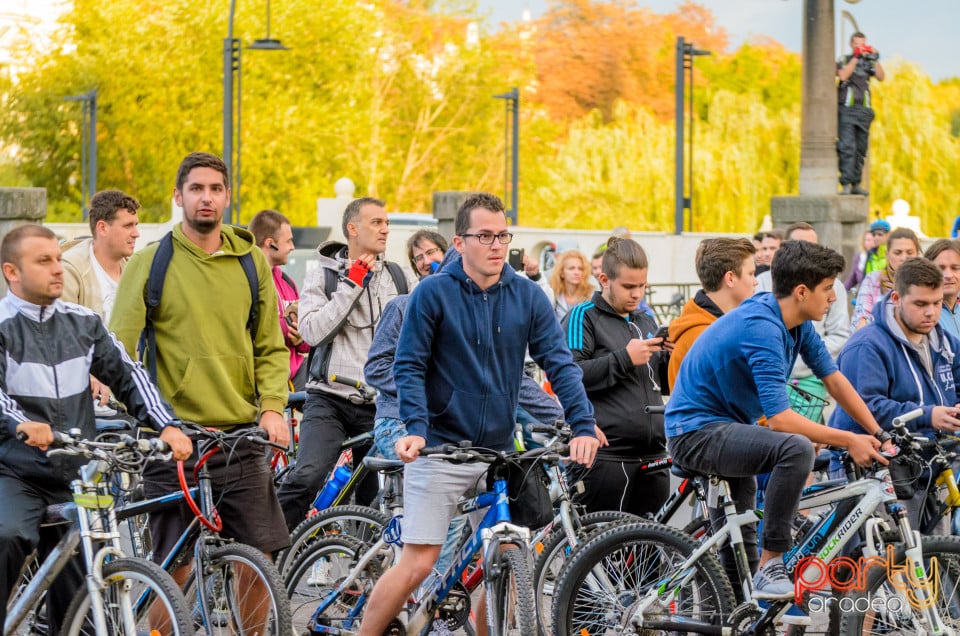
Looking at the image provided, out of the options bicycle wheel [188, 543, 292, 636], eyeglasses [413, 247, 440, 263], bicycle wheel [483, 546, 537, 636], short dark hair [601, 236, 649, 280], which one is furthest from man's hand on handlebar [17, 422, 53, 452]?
eyeglasses [413, 247, 440, 263]

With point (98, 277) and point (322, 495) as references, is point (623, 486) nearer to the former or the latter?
point (322, 495)

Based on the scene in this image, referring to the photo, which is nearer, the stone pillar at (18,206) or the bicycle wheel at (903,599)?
the bicycle wheel at (903,599)

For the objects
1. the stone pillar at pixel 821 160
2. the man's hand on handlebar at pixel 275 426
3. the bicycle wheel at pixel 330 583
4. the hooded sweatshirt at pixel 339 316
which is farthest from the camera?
the stone pillar at pixel 821 160

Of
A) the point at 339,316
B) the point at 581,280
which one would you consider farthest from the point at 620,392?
the point at 581,280

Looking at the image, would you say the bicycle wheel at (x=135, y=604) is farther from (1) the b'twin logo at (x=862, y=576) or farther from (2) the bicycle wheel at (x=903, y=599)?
(2) the bicycle wheel at (x=903, y=599)

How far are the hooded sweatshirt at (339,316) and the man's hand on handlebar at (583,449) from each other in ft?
8.32

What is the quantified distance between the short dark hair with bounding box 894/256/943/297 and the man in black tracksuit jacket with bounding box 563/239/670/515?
1.15 m

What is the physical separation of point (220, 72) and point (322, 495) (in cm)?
4143

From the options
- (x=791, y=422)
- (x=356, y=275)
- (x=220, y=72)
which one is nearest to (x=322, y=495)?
(x=356, y=275)

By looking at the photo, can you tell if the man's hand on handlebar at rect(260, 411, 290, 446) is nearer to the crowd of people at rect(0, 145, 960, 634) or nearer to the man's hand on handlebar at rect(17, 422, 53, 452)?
the crowd of people at rect(0, 145, 960, 634)

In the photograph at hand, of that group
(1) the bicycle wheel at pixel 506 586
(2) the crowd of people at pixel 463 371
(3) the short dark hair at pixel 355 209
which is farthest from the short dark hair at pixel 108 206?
(1) the bicycle wheel at pixel 506 586

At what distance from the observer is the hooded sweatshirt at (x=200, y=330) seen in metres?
6.35

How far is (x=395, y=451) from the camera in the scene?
6.52m

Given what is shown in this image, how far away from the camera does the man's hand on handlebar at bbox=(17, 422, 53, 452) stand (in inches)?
220
